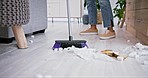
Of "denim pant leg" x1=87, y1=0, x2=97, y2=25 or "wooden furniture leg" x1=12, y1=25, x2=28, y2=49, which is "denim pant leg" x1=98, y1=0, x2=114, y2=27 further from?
"wooden furniture leg" x1=12, y1=25, x2=28, y2=49

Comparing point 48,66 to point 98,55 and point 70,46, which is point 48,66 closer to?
point 98,55

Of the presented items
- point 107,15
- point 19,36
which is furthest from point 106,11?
point 19,36

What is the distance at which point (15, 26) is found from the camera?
151cm

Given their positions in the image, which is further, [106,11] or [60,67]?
[106,11]

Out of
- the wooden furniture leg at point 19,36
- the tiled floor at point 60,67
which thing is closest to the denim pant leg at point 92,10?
the wooden furniture leg at point 19,36

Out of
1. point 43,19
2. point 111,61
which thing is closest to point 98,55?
point 111,61

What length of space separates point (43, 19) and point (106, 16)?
0.89 meters

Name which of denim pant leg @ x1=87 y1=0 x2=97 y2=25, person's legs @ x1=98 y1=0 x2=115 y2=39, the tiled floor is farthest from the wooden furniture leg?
denim pant leg @ x1=87 y1=0 x2=97 y2=25

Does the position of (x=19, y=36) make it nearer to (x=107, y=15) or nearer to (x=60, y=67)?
(x=60, y=67)

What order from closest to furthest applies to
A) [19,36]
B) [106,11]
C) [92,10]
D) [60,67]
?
[60,67], [19,36], [106,11], [92,10]

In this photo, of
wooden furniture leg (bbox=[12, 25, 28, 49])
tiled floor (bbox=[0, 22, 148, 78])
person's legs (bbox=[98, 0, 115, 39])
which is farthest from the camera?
person's legs (bbox=[98, 0, 115, 39])

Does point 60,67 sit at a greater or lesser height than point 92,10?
lesser

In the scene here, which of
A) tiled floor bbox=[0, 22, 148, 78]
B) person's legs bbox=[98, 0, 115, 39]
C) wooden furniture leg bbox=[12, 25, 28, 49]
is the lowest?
tiled floor bbox=[0, 22, 148, 78]

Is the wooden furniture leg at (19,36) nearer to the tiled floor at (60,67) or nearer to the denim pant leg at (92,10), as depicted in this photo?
the tiled floor at (60,67)
